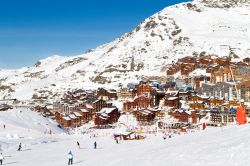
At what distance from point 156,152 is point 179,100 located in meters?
80.1

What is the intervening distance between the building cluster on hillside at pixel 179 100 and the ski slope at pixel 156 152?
37.4 meters

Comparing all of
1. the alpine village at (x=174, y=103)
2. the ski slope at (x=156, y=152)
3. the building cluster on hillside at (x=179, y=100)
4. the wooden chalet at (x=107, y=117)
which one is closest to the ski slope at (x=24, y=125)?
the ski slope at (x=156, y=152)

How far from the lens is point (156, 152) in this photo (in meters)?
34.1

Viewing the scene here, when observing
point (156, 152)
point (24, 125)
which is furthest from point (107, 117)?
point (156, 152)

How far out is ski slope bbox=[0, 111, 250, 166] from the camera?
987 inches

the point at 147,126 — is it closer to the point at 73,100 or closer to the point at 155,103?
the point at 155,103

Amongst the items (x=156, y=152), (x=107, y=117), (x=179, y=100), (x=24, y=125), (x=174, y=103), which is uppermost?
(x=179, y=100)

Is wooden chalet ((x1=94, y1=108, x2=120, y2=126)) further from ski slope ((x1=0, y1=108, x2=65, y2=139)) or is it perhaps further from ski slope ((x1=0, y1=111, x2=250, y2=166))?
ski slope ((x1=0, y1=111, x2=250, y2=166))

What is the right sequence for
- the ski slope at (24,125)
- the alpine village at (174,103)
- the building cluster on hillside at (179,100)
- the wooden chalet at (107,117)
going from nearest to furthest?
the ski slope at (24,125)
the alpine village at (174,103)
the building cluster on hillside at (179,100)
the wooden chalet at (107,117)

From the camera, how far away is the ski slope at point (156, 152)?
25062 millimetres

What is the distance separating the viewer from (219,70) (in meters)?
141

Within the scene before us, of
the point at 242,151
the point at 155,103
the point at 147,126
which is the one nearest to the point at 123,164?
the point at 242,151

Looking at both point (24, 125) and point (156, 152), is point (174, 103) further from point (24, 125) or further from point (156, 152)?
point (156, 152)

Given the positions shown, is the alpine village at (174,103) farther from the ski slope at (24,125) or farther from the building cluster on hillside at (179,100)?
the ski slope at (24,125)
